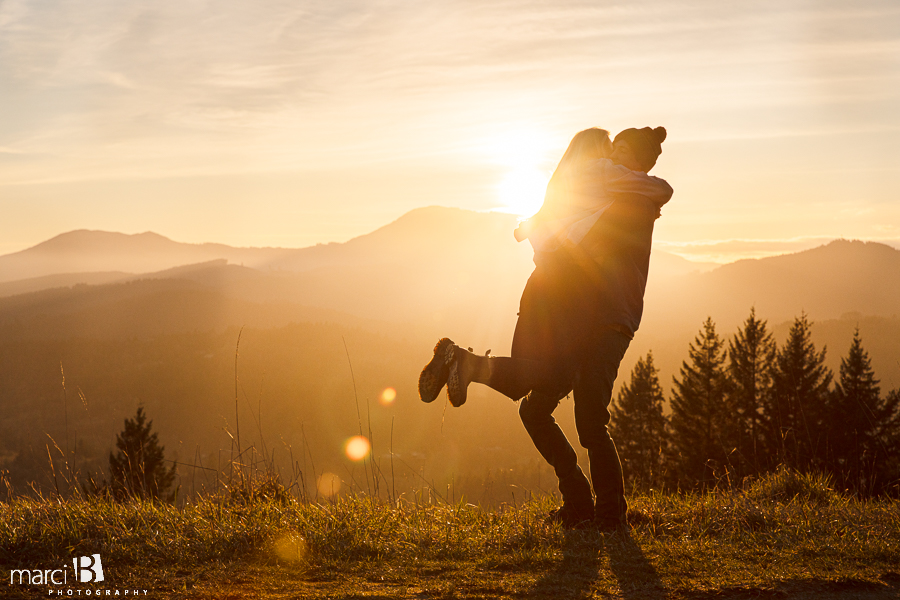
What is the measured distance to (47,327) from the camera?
111812 millimetres

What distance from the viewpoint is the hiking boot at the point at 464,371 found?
3.28 meters

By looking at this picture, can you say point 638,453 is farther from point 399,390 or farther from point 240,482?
point 399,390

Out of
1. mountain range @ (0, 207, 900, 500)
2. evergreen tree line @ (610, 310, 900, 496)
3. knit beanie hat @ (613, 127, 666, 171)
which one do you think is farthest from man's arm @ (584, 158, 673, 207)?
mountain range @ (0, 207, 900, 500)

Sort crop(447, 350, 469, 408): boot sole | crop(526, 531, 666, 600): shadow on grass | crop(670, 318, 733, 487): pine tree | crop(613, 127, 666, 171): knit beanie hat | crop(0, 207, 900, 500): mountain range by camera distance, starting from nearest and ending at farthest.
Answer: crop(526, 531, 666, 600): shadow on grass, crop(447, 350, 469, 408): boot sole, crop(613, 127, 666, 171): knit beanie hat, crop(670, 318, 733, 487): pine tree, crop(0, 207, 900, 500): mountain range

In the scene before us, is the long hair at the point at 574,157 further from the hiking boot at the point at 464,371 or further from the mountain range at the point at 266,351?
the mountain range at the point at 266,351

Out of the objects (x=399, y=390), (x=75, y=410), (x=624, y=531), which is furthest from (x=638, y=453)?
(x=75, y=410)

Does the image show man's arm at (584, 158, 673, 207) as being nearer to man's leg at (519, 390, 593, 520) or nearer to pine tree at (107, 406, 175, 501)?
man's leg at (519, 390, 593, 520)

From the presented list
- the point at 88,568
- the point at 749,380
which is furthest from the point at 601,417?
the point at 749,380

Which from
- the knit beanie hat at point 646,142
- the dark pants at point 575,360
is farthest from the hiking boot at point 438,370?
the knit beanie hat at point 646,142

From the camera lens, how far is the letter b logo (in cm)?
254

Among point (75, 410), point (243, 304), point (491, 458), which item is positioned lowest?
point (491, 458)

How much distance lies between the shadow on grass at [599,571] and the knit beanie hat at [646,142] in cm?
211

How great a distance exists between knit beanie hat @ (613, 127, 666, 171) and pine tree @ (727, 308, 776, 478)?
Result: 33422 millimetres

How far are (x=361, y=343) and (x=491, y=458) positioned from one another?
28040mm
